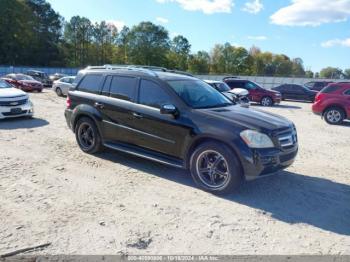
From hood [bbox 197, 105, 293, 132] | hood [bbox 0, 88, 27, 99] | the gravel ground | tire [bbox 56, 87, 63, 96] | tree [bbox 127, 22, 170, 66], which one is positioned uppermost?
tree [bbox 127, 22, 170, 66]

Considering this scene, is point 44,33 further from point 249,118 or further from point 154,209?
point 154,209

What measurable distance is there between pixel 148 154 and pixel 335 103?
413 inches

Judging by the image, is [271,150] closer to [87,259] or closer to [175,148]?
[175,148]

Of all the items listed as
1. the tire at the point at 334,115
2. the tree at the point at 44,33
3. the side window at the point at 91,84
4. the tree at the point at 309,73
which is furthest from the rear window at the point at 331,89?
the tree at the point at 309,73

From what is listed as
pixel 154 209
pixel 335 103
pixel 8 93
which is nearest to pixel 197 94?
pixel 154 209

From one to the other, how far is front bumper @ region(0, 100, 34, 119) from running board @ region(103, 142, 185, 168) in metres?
5.72

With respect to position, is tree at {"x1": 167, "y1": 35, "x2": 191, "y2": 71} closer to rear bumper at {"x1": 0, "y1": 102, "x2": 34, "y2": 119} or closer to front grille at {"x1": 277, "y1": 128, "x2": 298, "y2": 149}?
rear bumper at {"x1": 0, "y1": 102, "x2": 34, "y2": 119}

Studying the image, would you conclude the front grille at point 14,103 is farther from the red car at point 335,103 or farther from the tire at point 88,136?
the red car at point 335,103

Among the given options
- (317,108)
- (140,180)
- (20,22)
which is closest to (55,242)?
(140,180)

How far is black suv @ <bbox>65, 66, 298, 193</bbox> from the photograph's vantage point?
16.5 feet

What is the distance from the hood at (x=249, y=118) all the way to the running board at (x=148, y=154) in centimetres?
93

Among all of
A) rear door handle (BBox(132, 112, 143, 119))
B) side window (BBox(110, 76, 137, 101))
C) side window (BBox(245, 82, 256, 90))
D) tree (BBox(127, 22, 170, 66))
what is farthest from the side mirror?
tree (BBox(127, 22, 170, 66))

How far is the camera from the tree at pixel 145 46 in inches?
3814

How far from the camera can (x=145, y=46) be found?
96.9 metres
